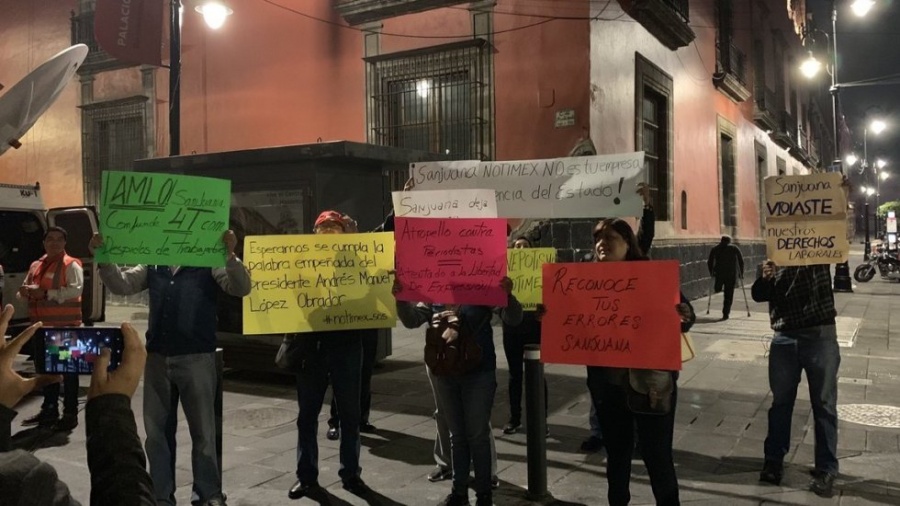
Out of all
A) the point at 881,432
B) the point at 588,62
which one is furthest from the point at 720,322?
the point at 881,432

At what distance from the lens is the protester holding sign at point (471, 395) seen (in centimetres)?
391

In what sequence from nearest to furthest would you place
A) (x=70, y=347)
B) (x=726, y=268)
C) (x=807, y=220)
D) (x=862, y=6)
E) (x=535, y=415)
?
1. (x=70, y=347)
2. (x=535, y=415)
3. (x=807, y=220)
4. (x=726, y=268)
5. (x=862, y=6)

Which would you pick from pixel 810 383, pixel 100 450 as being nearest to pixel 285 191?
pixel 810 383

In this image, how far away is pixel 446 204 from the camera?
Answer: 4.30m

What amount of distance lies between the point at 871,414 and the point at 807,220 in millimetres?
3025

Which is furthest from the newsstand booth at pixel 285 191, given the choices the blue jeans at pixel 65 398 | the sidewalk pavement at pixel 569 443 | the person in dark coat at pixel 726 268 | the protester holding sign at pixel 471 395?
the person in dark coat at pixel 726 268

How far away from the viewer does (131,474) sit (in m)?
1.43

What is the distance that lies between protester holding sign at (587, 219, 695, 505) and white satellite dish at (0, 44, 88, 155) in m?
2.71

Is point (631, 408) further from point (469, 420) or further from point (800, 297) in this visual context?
point (800, 297)

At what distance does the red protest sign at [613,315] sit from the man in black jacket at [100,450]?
99.5 inches

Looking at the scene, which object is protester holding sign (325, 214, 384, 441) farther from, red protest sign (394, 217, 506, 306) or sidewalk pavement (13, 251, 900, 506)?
red protest sign (394, 217, 506, 306)

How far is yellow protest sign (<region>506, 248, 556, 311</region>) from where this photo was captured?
5.12m

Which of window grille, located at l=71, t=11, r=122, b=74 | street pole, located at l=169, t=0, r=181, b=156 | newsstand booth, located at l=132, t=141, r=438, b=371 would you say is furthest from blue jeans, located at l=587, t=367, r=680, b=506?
window grille, located at l=71, t=11, r=122, b=74

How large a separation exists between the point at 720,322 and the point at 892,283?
13569mm
